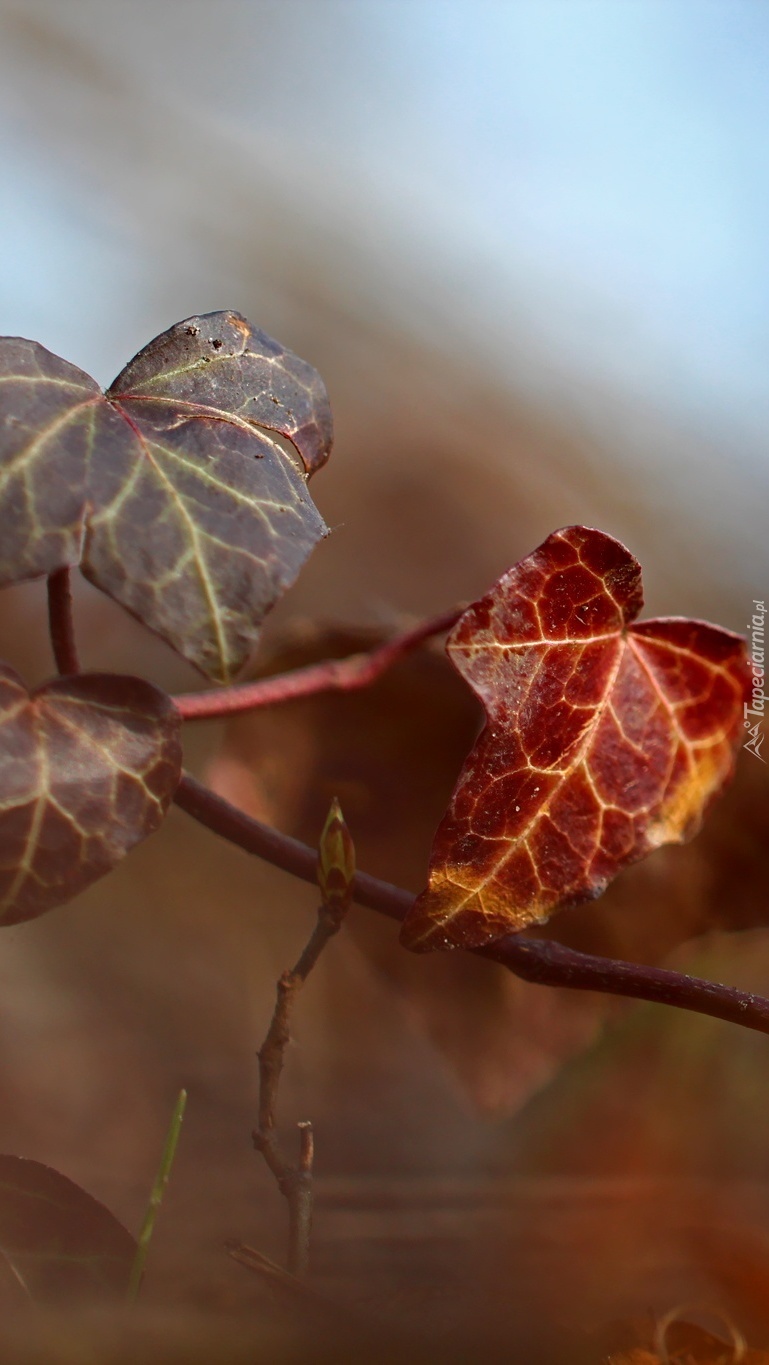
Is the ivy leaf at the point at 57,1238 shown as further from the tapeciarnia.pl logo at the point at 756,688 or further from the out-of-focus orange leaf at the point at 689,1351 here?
the tapeciarnia.pl logo at the point at 756,688

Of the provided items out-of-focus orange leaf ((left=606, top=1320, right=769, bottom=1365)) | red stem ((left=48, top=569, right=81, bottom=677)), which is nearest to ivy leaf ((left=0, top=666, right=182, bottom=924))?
red stem ((left=48, top=569, right=81, bottom=677))

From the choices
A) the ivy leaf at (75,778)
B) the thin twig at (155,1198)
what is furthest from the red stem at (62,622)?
the thin twig at (155,1198)

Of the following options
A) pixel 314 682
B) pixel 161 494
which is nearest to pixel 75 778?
pixel 161 494

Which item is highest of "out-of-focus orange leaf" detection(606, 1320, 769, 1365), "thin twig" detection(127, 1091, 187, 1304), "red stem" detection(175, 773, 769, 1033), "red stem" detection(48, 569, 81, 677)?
"red stem" detection(48, 569, 81, 677)

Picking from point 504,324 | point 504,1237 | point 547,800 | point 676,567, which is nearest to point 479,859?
point 547,800

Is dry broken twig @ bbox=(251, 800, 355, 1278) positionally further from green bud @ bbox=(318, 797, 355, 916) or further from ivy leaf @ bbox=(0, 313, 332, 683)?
ivy leaf @ bbox=(0, 313, 332, 683)

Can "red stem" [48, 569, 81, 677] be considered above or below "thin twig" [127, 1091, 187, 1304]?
above

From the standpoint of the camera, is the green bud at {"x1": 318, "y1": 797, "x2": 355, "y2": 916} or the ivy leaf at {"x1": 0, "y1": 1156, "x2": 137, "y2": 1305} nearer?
the ivy leaf at {"x1": 0, "y1": 1156, "x2": 137, "y2": 1305}
